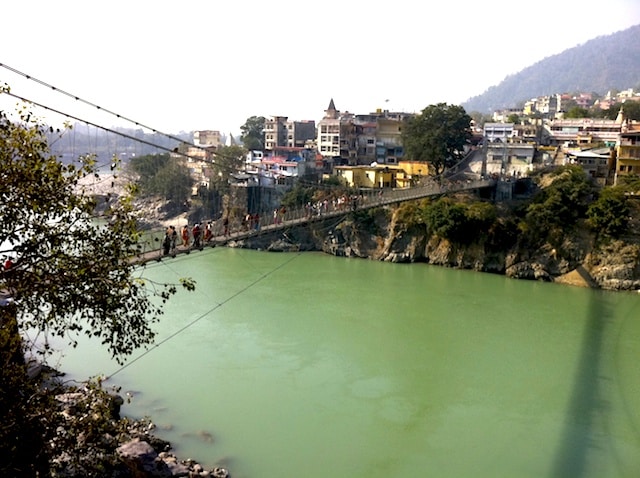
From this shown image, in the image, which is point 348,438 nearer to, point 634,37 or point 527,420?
point 527,420

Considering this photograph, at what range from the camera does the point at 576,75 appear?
102062mm

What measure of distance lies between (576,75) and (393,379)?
110 m

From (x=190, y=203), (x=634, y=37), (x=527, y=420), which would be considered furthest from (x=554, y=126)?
(x=634, y=37)

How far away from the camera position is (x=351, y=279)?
9766mm

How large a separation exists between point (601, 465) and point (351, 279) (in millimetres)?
5796

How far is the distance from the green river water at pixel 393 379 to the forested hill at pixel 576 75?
287 feet

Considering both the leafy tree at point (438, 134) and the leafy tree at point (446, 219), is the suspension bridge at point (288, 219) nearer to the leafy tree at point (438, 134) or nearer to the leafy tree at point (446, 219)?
the leafy tree at point (446, 219)

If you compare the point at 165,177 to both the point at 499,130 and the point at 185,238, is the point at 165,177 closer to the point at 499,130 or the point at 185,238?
the point at 499,130

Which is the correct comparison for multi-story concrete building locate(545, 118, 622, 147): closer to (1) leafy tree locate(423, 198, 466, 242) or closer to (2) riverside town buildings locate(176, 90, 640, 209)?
(2) riverside town buildings locate(176, 90, 640, 209)

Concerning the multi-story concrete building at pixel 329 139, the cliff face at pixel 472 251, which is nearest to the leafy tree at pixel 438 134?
the cliff face at pixel 472 251

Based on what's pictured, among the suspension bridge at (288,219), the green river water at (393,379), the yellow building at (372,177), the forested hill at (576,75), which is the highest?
the forested hill at (576,75)

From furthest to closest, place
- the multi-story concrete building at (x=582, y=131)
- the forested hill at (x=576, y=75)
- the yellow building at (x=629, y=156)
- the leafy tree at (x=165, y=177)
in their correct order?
1. the forested hill at (x=576, y=75)
2. the leafy tree at (x=165, y=177)
3. the multi-story concrete building at (x=582, y=131)
4. the yellow building at (x=629, y=156)

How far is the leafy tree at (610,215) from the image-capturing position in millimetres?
9352

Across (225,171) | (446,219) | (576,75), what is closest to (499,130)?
(225,171)
